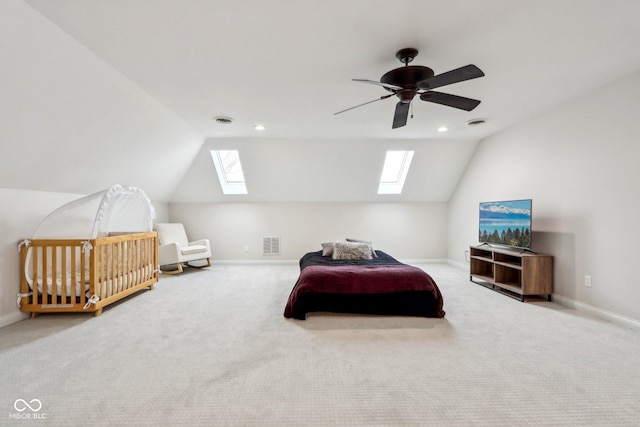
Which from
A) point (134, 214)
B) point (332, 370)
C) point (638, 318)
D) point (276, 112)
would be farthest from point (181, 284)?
point (638, 318)

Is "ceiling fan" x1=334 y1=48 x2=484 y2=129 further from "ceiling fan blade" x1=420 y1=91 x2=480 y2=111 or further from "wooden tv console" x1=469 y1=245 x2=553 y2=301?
"wooden tv console" x1=469 y1=245 x2=553 y2=301

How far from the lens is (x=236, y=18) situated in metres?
1.91

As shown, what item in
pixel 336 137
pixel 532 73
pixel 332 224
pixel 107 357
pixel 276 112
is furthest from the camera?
pixel 332 224

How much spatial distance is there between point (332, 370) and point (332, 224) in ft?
13.7

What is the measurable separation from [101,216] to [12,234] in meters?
0.78

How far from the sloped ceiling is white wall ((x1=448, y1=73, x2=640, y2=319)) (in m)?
0.25

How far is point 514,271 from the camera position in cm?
410

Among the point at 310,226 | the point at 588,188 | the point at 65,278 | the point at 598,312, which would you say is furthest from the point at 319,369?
→ the point at 310,226

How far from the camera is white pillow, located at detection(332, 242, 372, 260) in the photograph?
4163 mm

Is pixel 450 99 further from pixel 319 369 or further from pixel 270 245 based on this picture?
pixel 270 245

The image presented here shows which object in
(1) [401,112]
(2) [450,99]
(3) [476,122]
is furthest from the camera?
(3) [476,122]

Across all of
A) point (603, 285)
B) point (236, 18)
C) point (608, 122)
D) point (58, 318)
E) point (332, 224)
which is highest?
point (236, 18)

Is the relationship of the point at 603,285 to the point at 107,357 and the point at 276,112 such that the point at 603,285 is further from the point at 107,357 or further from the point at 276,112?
the point at 107,357

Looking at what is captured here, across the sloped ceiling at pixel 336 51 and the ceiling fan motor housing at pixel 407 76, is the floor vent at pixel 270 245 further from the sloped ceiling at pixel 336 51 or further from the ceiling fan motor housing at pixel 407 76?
the ceiling fan motor housing at pixel 407 76
